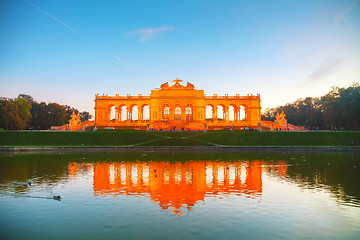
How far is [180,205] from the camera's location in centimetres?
1198

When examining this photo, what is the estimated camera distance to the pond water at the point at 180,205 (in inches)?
361

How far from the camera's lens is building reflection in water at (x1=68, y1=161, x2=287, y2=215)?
13.5 meters

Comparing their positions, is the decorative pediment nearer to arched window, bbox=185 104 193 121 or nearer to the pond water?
arched window, bbox=185 104 193 121

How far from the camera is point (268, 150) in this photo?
3834cm

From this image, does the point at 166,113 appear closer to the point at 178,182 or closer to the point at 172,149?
the point at 172,149

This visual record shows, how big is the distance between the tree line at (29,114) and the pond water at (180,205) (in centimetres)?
5257

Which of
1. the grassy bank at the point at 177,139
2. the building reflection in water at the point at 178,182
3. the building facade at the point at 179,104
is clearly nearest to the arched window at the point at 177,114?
the building facade at the point at 179,104

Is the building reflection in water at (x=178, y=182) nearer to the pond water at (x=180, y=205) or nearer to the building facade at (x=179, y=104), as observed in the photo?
the pond water at (x=180, y=205)

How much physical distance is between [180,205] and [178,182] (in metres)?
4.86

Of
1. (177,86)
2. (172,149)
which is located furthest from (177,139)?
(177,86)

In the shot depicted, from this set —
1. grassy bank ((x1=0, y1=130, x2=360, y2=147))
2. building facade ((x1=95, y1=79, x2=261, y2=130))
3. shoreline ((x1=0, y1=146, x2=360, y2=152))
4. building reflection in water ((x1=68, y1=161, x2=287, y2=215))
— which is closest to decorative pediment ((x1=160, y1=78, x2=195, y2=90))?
building facade ((x1=95, y1=79, x2=261, y2=130))

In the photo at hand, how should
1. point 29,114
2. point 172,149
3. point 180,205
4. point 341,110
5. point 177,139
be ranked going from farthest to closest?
point 29,114 < point 341,110 < point 177,139 < point 172,149 < point 180,205

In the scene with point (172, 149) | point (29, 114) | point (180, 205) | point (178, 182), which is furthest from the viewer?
point (29, 114)

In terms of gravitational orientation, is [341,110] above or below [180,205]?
above
